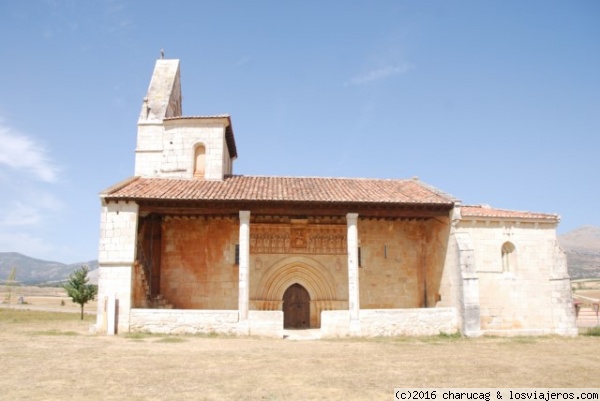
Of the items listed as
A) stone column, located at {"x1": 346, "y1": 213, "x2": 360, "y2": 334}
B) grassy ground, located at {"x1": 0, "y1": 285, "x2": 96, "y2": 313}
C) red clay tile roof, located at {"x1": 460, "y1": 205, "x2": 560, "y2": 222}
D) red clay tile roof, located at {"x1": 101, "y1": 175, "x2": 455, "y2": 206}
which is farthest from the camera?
grassy ground, located at {"x1": 0, "y1": 285, "x2": 96, "y2": 313}

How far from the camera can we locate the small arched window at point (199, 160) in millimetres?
19297

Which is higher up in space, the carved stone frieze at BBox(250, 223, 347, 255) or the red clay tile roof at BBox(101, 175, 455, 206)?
the red clay tile roof at BBox(101, 175, 455, 206)

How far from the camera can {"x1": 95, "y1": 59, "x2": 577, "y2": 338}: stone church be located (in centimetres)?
1481

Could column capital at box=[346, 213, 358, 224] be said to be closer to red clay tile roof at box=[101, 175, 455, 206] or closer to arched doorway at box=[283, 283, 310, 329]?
red clay tile roof at box=[101, 175, 455, 206]

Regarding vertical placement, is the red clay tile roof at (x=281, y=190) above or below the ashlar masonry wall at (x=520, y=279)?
above

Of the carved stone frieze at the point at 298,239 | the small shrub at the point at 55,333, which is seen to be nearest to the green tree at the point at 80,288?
the small shrub at the point at 55,333

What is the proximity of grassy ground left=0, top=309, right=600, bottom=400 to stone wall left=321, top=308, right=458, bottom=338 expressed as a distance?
0.97 m

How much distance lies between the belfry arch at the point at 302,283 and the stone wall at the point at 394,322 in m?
3.33

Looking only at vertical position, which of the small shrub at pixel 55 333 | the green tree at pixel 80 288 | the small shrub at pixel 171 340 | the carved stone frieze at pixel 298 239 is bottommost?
the small shrub at pixel 171 340

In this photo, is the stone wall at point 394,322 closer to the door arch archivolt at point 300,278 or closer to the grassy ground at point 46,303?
the door arch archivolt at point 300,278

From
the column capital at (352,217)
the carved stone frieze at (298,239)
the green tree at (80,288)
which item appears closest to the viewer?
the column capital at (352,217)

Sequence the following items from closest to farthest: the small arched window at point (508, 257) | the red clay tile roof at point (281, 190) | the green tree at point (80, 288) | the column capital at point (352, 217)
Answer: the red clay tile roof at point (281, 190) < the column capital at point (352, 217) < the small arched window at point (508, 257) < the green tree at point (80, 288)

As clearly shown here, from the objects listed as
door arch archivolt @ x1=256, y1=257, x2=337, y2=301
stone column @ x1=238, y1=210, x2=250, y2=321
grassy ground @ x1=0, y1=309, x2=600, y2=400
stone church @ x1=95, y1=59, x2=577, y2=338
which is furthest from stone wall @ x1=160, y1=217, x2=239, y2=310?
grassy ground @ x1=0, y1=309, x2=600, y2=400

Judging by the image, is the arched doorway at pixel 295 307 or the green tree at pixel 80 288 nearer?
the arched doorway at pixel 295 307
